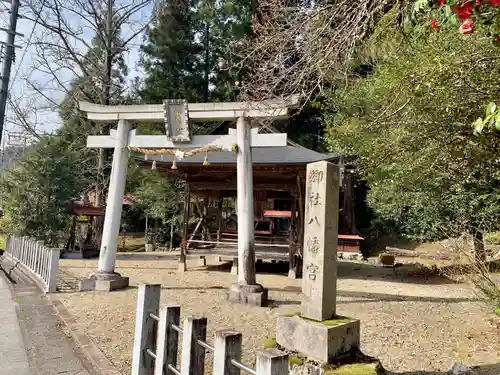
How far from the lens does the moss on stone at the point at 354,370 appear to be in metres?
3.17

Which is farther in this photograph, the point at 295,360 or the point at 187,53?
the point at 187,53

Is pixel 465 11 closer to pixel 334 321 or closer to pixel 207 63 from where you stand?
pixel 334 321

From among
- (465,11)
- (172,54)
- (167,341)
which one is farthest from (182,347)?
(172,54)

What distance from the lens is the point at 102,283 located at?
7.96 meters

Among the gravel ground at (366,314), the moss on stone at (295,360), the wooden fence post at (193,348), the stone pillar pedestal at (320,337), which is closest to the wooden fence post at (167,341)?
the wooden fence post at (193,348)

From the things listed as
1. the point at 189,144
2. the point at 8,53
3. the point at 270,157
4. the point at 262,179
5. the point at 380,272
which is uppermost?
the point at 8,53

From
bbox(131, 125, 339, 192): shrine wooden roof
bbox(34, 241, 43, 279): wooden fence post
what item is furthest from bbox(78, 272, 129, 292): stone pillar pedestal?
bbox(131, 125, 339, 192): shrine wooden roof

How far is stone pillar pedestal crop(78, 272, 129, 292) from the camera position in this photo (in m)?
7.93

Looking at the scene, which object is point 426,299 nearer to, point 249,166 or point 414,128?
point 414,128

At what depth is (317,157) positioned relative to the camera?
10.1m

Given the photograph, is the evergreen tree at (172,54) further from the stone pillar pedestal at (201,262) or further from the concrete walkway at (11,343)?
the concrete walkway at (11,343)

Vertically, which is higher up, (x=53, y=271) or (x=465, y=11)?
(x=465, y=11)

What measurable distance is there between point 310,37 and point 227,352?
381 centimetres

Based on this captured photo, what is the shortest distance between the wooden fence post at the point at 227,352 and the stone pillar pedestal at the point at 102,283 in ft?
21.5
